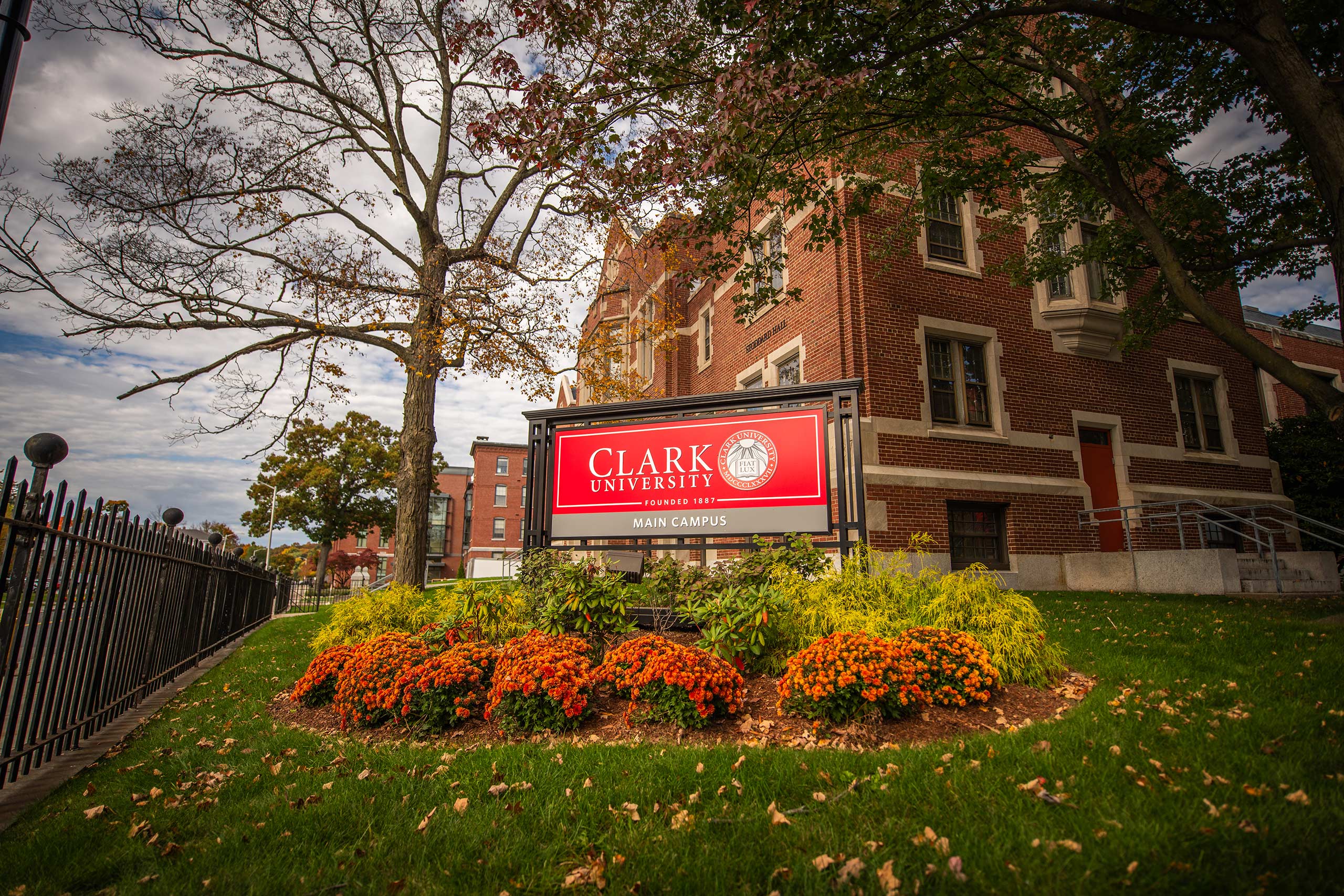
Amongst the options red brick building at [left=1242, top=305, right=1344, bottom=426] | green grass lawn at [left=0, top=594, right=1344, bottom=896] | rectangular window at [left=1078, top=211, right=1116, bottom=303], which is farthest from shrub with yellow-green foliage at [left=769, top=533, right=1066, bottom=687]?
red brick building at [left=1242, top=305, right=1344, bottom=426]

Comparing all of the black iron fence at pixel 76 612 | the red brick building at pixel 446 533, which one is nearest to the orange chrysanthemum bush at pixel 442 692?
the black iron fence at pixel 76 612

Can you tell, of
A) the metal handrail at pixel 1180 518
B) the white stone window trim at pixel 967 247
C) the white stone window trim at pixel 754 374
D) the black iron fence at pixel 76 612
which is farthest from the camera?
the white stone window trim at pixel 754 374

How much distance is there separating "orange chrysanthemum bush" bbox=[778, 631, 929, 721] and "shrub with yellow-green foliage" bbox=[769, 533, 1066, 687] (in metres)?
0.82

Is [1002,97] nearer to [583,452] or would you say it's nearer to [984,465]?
A: [984,465]

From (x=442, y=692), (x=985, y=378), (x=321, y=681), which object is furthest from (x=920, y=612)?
(x=985, y=378)

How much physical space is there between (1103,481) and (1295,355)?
20095mm

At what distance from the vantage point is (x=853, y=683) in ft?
14.1

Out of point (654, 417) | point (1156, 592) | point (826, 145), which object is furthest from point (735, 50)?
point (1156, 592)

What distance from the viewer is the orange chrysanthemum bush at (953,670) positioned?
15.1ft

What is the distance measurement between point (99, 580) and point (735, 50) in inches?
306

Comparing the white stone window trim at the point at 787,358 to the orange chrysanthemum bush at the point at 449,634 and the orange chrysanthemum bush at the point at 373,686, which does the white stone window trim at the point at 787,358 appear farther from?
the orange chrysanthemum bush at the point at 373,686

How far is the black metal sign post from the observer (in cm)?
716

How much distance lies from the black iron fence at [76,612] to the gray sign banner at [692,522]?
4210mm

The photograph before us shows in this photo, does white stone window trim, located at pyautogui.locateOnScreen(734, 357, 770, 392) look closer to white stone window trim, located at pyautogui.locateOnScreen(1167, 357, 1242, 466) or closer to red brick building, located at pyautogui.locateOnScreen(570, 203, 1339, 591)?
red brick building, located at pyautogui.locateOnScreen(570, 203, 1339, 591)
